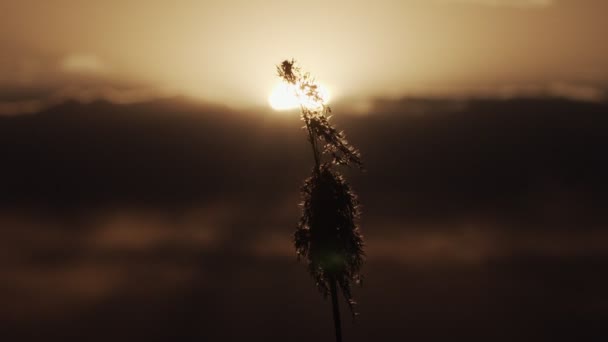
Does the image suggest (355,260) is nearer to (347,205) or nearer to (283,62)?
(347,205)

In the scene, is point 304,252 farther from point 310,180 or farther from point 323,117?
point 323,117

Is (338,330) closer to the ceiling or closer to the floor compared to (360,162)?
closer to the floor

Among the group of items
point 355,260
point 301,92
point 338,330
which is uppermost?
point 301,92

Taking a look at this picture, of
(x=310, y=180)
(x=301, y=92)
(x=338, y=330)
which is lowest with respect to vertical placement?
(x=338, y=330)

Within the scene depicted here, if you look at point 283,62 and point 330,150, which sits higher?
point 283,62

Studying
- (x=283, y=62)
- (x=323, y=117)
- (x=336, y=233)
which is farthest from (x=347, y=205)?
(x=283, y=62)

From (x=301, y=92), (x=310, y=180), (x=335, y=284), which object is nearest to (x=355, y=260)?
(x=335, y=284)
